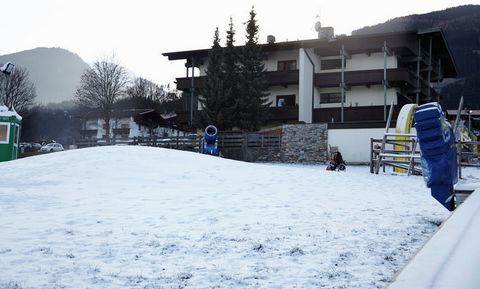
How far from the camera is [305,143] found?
27578 millimetres

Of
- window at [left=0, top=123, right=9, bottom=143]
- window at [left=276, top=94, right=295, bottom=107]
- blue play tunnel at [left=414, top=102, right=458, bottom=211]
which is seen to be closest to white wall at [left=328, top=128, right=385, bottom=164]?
window at [left=276, top=94, right=295, bottom=107]

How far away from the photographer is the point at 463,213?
2635mm

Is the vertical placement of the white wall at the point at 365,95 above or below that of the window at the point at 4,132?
above

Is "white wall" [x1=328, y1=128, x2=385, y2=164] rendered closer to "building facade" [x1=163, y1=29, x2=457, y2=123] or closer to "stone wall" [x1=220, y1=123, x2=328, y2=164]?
"stone wall" [x1=220, y1=123, x2=328, y2=164]

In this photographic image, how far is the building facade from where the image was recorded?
1300 inches

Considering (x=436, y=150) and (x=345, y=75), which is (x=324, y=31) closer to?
(x=345, y=75)

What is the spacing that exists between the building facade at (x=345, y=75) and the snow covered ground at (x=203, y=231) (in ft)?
76.6

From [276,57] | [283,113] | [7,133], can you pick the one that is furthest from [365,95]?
[7,133]

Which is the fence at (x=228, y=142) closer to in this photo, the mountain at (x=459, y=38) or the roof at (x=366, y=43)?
the roof at (x=366, y=43)

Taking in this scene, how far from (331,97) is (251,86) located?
25.5 ft

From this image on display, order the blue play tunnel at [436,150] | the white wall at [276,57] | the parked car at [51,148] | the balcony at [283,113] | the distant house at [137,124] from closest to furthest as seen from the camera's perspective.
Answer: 1. the blue play tunnel at [436,150]
2. the balcony at [283,113]
3. the white wall at [276,57]
4. the parked car at [51,148]
5. the distant house at [137,124]

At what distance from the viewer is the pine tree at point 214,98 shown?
32.7 metres

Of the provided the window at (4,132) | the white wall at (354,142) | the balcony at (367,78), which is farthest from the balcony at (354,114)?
the window at (4,132)

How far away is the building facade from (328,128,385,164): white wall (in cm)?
604
